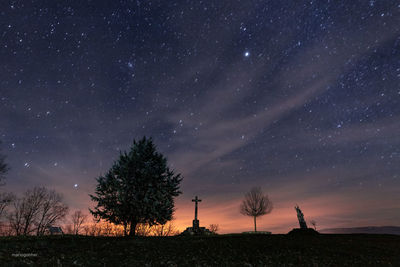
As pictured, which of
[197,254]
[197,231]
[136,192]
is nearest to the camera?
[197,254]

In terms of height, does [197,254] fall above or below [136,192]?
below

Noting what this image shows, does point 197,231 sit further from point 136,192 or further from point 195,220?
point 136,192

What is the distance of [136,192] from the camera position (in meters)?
22.0

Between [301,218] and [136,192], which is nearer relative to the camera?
[136,192]

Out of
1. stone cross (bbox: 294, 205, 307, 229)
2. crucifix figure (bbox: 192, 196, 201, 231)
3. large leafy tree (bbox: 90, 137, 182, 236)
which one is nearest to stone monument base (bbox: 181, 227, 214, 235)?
crucifix figure (bbox: 192, 196, 201, 231)

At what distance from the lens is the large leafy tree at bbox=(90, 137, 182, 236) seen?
21406 mm

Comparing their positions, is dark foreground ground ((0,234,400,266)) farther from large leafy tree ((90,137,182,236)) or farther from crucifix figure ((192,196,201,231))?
crucifix figure ((192,196,201,231))

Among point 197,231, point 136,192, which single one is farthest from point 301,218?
point 136,192

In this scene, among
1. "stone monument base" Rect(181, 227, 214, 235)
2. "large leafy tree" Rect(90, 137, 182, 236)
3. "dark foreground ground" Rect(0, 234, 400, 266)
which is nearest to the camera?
"dark foreground ground" Rect(0, 234, 400, 266)

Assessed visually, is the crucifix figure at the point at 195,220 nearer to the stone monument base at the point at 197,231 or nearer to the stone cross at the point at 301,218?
the stone monument base at the point at 197,231

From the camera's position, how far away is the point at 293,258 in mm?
11742

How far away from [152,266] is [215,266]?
2.65 metres

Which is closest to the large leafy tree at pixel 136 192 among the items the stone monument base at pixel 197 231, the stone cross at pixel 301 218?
the stone monument base at pixel 197 231

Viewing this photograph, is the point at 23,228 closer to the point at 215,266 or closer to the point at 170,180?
the point at 170,180
